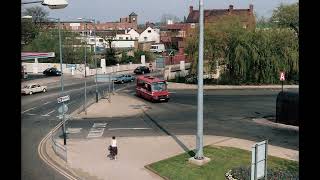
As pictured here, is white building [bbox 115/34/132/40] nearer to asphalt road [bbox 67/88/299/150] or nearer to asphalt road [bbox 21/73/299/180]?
asphalt road [bbox 21/73/299/180]

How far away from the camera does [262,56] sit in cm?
5734

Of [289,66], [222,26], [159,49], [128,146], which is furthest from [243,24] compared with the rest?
[159,49]

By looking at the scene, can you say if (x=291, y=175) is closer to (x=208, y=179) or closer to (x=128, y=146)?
(x=208, y=179)

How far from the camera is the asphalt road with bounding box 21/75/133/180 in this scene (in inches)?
798

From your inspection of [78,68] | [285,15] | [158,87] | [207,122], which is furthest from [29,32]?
[207,122]

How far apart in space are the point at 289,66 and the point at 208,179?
42658mm

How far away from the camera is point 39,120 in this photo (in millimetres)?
35312

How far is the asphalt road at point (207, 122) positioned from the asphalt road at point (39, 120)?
2437 millimetres

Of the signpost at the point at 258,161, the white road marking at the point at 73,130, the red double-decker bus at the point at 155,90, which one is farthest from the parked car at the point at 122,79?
the signpost at the point at 258,161

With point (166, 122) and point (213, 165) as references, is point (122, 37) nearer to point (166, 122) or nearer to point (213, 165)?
point (166, 122)

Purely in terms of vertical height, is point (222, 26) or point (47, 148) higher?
point (222, 26)

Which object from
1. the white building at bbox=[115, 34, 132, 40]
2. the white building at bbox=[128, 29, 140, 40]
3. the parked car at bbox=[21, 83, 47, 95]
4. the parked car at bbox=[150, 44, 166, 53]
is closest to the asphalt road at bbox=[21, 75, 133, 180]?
the parked car at bbox=[21, 83, 47, 95]

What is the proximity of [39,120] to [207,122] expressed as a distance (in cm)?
1335

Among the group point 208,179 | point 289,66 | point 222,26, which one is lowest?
point 208,179
